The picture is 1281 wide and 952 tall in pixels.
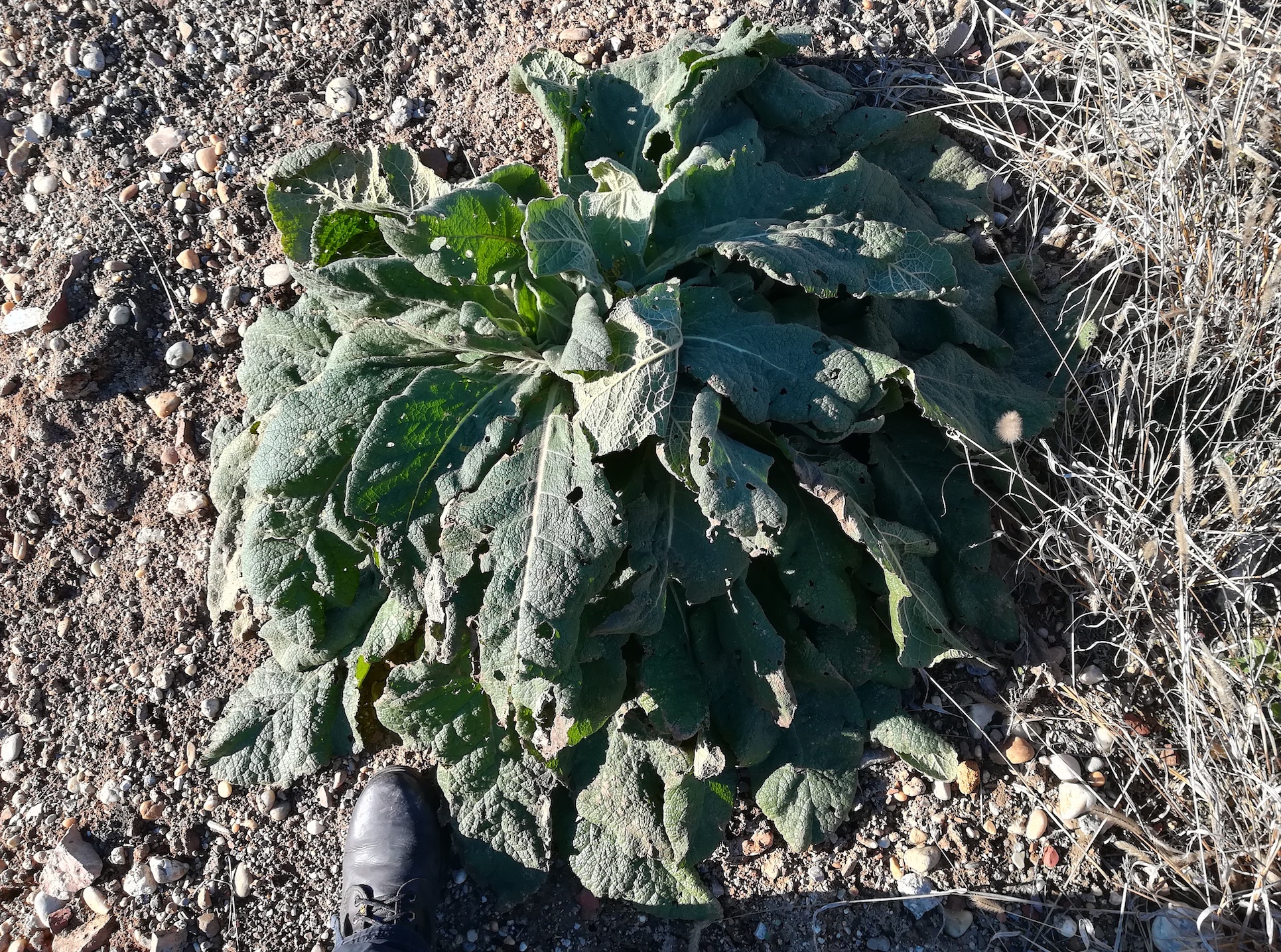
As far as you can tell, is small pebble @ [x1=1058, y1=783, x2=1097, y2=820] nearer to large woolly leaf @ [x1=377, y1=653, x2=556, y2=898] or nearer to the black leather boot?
large woolly leaf @ [x1=377, y1=653, x2=556, y2=898]

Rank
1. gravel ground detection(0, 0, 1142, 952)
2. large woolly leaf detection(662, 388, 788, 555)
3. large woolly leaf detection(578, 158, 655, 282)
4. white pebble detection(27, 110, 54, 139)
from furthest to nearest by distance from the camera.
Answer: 1. white pebble detection(27, 110, 54, 139)
2. gravel ground detection(0, 0, 1142, 952)
3. large woolly leaf detection(578, 158, 655, 282)
4. large woolly leaf detection(662, 388, 788, 555)

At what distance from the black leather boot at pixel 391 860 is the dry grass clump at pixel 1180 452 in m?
2.01

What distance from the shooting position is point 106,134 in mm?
3316

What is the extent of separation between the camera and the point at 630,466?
7.77 ft

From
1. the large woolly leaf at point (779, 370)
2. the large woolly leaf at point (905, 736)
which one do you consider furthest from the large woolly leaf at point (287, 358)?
the large woolly leaf at point (905, 736)

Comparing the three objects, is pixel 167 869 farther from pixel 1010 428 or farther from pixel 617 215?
pixel 1010 428

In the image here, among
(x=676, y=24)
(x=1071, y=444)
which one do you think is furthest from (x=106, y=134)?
(x=1071, y=444)

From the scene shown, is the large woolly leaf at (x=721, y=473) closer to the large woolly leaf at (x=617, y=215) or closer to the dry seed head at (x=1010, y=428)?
the large woolly leaf at (x=617, y=215)

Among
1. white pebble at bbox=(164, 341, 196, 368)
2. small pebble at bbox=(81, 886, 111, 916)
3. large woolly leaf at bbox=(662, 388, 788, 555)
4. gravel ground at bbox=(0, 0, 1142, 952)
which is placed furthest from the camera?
white pebble at bbox=(164, 341, 196, 368)

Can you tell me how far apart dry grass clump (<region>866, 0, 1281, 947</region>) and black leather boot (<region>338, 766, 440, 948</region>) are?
6.60 ft

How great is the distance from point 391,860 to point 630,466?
1.41 meters

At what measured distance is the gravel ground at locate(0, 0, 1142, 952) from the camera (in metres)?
2.54

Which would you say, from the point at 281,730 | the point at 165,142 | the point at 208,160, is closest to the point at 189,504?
the point at 281,730

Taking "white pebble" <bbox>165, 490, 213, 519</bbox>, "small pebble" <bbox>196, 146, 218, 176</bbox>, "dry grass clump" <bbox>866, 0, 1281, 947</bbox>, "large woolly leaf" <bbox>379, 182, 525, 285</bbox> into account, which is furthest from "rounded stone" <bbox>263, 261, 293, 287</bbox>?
"dry grass clump" <bbox>866, 0, 1281, 947</bbox>
